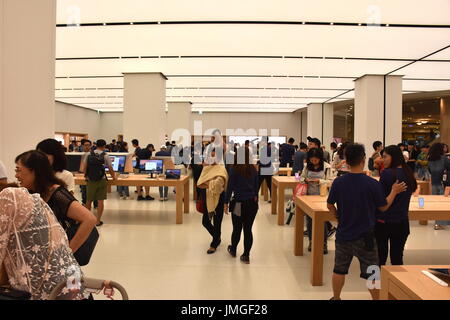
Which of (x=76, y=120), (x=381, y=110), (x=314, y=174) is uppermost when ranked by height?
(x=76, y=120)

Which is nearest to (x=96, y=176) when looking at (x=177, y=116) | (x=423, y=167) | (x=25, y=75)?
(x=25, y=75)

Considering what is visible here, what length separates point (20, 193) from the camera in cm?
164

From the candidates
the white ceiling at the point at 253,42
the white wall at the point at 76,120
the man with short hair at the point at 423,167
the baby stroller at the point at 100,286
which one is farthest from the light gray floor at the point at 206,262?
the white wall at the point at 76,120

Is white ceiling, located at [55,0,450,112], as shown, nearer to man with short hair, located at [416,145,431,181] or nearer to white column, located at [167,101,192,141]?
man with short hair, located at [416,145,431,181]

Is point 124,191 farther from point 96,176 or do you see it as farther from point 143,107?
point 96,176

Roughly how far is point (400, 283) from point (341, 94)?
1546cm

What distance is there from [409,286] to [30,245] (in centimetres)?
187

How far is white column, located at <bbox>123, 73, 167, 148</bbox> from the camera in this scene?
1145 centimetres

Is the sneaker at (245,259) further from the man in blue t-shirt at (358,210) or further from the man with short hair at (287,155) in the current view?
the man with short hair at (287,155)

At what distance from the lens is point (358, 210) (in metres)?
2.88

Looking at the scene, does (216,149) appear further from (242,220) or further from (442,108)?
(442,108)

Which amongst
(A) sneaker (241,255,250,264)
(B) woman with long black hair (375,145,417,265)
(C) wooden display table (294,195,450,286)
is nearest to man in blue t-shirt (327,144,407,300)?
(B) woman with long black hair (375,145,417,265)

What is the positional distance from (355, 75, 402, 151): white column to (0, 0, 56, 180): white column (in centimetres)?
1032
